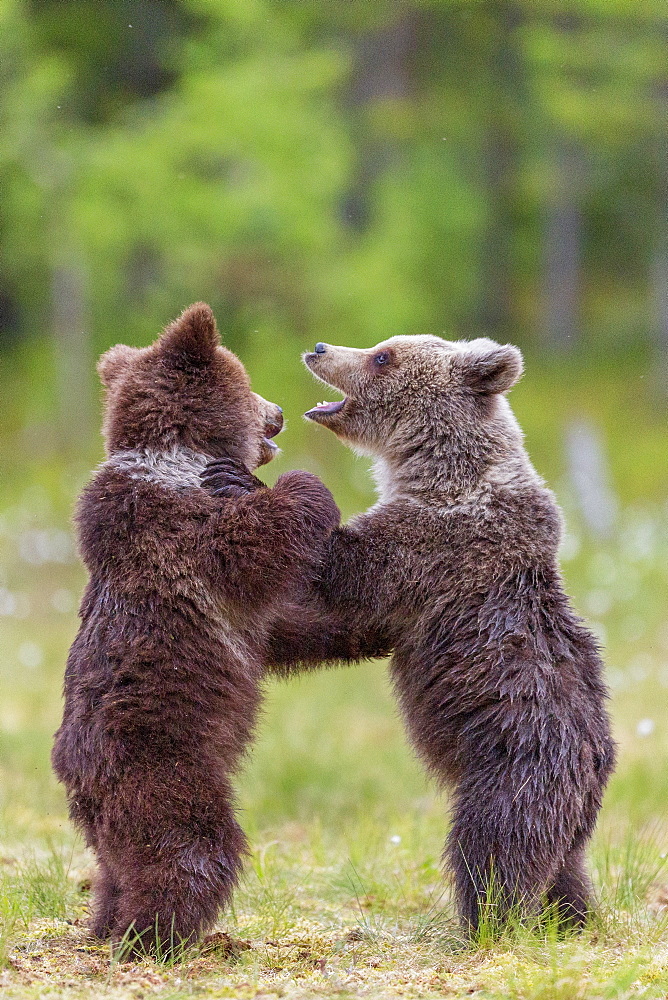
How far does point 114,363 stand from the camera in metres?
4.28

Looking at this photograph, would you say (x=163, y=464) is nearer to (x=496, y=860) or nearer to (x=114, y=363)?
(x=114, y=363)

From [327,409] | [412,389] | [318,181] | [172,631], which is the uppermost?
[318,181]

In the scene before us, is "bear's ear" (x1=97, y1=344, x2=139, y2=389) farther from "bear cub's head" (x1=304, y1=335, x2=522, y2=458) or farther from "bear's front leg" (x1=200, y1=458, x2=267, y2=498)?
"bear cub's head" (x1=304, y1=335, x2=522, y2=458)


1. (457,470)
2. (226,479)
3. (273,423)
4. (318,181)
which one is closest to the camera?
(226,479)

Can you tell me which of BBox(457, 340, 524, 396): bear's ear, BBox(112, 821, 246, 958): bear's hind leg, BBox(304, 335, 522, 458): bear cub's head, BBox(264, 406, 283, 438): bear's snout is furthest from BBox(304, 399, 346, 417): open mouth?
BBox(112, 821, 246, 958): bear's hind leg

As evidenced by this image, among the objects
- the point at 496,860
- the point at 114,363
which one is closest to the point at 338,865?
the point at 496,860

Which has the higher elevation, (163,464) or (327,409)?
(327,409)

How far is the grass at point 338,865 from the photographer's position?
3.58 meters

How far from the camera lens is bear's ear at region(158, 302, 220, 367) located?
4.09 metres

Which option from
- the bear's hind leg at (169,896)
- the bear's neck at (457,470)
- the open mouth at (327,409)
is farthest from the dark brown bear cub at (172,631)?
the open mouth at (327,409)

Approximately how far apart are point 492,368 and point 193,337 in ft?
3.98

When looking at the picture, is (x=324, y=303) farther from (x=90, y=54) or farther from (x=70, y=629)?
(x=70, y=629)

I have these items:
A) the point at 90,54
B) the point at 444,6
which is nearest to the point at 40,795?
the point at 90,54

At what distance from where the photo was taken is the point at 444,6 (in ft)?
59.2
